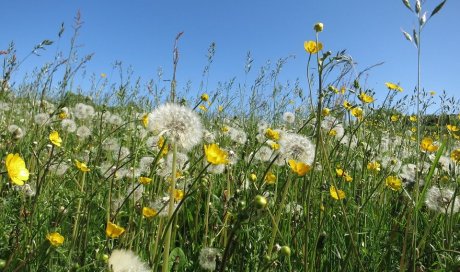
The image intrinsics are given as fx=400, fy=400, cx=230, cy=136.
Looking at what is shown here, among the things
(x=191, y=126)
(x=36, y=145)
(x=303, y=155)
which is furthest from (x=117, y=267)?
(x=36, y=145)

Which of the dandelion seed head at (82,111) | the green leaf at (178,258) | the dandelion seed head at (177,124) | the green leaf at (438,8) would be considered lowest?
the green leaf at (178,258)

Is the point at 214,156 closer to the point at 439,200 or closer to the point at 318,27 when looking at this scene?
the point at 318,27

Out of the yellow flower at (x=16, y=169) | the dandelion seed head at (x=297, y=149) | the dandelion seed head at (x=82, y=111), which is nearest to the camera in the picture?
the yellow flower at (x=16, y=169)

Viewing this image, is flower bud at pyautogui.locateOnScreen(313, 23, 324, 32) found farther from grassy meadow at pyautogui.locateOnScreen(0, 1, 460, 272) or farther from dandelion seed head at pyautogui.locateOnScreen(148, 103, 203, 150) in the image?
dandelion seed head at pyautogui.locateOnScreen(148, 103, 203, 150)

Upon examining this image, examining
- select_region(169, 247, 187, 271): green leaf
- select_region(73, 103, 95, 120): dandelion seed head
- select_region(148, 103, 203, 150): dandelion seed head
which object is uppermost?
select_region(73, 103, 95, 120): dandelion seed head

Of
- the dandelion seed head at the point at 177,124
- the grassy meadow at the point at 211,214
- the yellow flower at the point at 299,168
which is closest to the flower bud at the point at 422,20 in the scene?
the grassy meadow at the point at 211,214

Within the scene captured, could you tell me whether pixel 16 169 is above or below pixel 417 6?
below

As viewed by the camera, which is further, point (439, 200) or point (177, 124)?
point (439, 200)

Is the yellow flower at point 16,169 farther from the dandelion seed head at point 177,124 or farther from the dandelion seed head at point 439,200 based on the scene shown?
the dandelion seed head at point 439,200

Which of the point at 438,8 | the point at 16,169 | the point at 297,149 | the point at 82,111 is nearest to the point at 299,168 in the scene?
the point at 297,149

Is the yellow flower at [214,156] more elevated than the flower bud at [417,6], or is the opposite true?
the flower bud at [417,6]

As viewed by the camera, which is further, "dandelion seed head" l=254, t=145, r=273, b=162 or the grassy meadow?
"dandelion seed head" l=254, t=145, r=273, b=162

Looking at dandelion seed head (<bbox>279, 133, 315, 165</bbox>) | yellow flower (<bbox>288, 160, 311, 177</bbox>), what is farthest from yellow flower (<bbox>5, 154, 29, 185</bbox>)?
dandelion seed head (<bbox>279, 133, 315, 165</bbox>)

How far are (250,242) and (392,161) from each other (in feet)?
4.91
